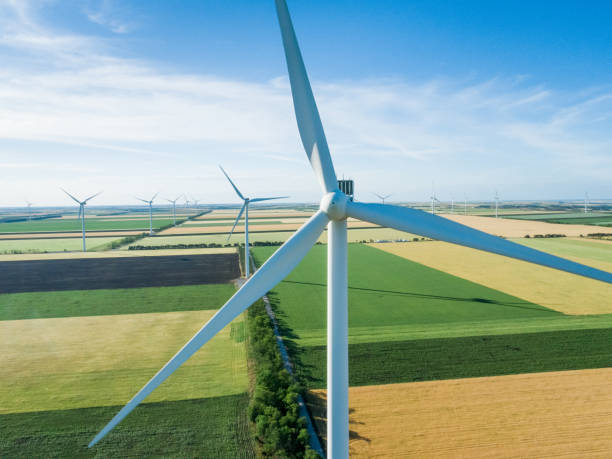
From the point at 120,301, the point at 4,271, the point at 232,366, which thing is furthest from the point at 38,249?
the point at 232,366

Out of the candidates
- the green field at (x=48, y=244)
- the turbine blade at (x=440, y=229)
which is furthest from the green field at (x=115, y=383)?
the green field at (x=48, y=244)

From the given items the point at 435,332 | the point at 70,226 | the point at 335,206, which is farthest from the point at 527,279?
the point at 70,226

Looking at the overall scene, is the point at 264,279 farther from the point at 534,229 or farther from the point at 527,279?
the point at 534,229

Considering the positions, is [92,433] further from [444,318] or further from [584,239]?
[584,239]

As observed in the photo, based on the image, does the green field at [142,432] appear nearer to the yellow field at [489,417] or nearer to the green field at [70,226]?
the yellow field at [489,417]

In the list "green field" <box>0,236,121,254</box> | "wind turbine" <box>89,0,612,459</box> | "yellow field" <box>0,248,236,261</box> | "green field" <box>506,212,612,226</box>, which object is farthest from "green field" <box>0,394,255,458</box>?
"green field" <box>506,212,612,226</box>
